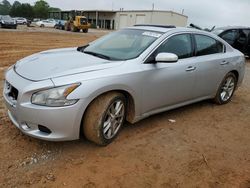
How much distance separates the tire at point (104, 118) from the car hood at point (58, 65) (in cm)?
41

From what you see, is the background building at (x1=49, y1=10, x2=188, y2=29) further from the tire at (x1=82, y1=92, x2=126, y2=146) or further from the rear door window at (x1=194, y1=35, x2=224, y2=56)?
the tire at (x1=82, y1=92, x2=126, y2=146)

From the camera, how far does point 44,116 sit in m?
3.25

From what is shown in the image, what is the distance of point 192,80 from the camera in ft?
15.8

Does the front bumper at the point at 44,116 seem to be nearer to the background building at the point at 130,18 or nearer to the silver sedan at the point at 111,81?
the silver sedan at the point at 111,81

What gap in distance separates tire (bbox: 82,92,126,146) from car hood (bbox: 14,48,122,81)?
1.34 ft

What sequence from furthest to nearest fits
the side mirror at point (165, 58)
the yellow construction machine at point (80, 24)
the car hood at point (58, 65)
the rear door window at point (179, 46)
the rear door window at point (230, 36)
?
the yellow construction machine at point (80, 24) < the rear door window at point (230, 36) < the rear door window at point (179, 46) < the side mirror at point (165, 58) < the car hood at point (58, 65)

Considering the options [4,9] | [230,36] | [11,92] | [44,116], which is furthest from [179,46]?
[4,9]

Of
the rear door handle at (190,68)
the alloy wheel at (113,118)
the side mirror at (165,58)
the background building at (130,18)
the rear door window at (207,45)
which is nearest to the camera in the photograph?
the alloy wheel at (113,118)

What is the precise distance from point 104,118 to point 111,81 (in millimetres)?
470

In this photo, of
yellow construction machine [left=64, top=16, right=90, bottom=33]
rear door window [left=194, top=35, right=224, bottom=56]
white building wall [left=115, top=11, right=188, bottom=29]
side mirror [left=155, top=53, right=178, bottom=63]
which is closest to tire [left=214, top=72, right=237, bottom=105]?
rear door window [left=194, top=35, right=224, bottom=56]

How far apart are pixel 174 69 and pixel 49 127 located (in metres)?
2.10

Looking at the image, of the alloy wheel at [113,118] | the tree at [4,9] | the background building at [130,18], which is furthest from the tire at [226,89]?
the tree at [4,9]

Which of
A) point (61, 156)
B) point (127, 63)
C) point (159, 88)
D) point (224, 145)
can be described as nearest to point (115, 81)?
point (127, 63)

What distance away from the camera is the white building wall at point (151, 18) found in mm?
57562
